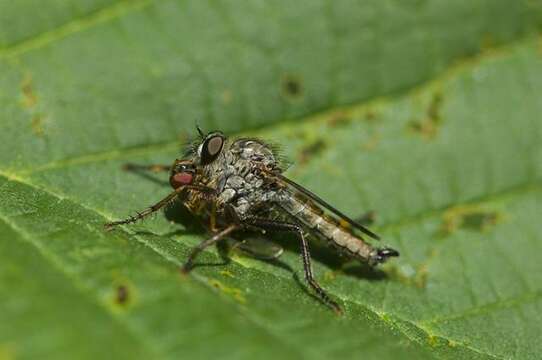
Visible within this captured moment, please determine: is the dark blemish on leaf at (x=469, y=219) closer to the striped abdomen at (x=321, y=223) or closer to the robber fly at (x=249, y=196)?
the robber fly at (x=249, y=196)

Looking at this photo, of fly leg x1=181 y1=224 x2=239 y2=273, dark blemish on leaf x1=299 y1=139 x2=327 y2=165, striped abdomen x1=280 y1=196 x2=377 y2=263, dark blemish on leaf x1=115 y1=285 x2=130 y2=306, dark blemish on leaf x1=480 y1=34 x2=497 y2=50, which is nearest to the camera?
dark blemish on leaf x1=115 y1=285 x2=130 y2=306

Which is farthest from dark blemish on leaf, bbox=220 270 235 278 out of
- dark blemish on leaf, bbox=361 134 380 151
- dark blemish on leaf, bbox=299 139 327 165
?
dark blemish on leaf, bbox=361 134 380 151

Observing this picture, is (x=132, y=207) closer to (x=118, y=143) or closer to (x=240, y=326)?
(x=118, y=143)

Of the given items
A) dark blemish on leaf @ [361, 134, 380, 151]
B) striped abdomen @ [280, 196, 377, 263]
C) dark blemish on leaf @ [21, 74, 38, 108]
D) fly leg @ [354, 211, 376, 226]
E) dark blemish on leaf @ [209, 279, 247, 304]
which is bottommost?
dark blemish on leaf @ [209, 279, 247, 304]

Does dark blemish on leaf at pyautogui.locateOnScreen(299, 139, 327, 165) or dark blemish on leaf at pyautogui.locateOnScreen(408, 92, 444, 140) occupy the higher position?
dark blemish on leaf at pyautogui.locateOnScreen(408, 92, 444, 140)

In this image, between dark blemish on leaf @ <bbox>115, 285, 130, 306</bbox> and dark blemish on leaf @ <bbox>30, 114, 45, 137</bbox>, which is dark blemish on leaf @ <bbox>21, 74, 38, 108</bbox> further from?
dark blemish on leaf @ <bbox>115, 285, 130, 306</bbox>

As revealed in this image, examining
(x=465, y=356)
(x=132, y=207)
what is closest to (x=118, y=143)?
(x=132, y=207)

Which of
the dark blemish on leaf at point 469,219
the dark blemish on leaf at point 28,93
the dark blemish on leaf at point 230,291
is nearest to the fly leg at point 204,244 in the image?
the dark blemish on leaf at point 230,291
